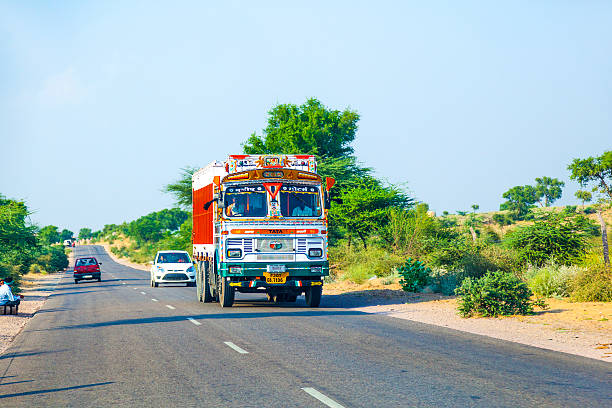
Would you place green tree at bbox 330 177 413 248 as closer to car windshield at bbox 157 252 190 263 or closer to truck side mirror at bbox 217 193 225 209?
car windshield at bbox 157 252 190 263

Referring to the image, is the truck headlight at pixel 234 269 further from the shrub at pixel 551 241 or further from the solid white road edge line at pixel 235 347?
the shrub at pixel 551 241

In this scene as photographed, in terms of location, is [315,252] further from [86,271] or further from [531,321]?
[86,271]

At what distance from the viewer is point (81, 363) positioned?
34.9 ft

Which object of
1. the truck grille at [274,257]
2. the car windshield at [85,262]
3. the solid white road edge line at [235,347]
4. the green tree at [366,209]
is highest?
the green tree at [366,209]

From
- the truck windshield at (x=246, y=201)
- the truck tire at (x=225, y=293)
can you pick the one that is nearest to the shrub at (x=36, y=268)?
the truck tire at (x=225, y=293)

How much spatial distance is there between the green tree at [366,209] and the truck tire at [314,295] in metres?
21.4

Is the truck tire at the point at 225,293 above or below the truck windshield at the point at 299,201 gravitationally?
below

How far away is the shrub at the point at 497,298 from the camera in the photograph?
→ 675 inches

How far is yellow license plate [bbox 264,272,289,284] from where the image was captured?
18797mm

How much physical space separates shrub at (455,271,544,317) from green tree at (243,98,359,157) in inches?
1476

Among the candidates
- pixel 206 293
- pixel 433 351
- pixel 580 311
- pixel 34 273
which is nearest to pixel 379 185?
pixel 206 293

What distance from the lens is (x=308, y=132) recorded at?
5509 centimetres

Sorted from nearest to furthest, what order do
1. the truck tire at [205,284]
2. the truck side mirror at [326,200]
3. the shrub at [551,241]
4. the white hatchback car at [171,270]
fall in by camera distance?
the truck side mirror at [326,200] → the truck tire at [205,284] → the shrub at [551,241] → the white hatchback car at [171,270]

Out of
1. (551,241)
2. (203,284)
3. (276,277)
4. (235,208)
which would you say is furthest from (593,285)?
(203,284)
